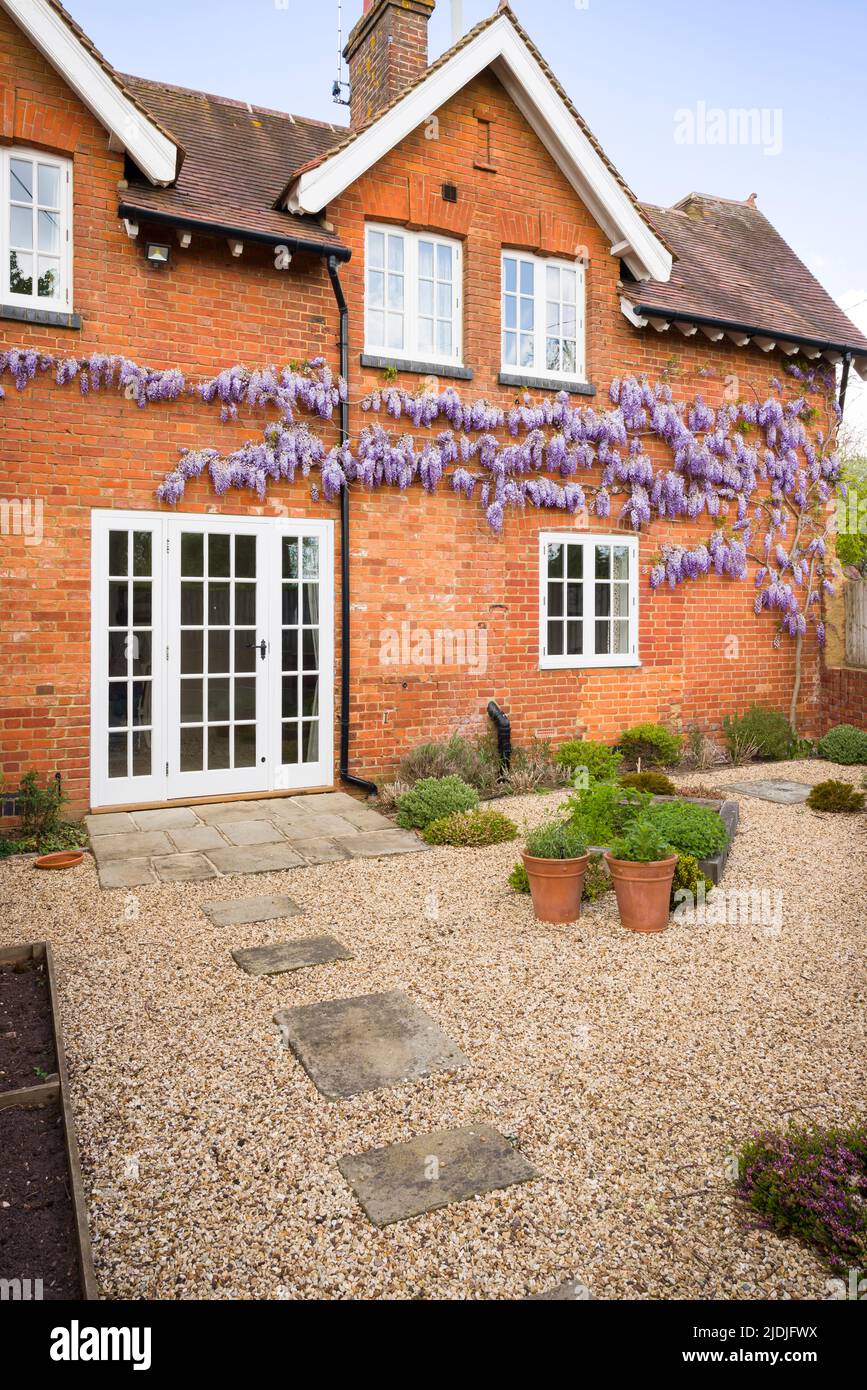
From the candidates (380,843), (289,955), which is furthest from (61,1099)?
(380,843)

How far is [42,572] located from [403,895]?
13.0 ft

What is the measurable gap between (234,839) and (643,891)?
3268mm

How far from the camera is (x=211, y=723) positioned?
7.71 metres

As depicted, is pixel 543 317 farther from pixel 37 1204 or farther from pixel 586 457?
pixel 37 1204

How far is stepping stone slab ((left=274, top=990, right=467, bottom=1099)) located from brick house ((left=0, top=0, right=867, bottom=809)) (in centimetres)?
418

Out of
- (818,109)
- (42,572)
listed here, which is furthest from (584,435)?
(42,572)

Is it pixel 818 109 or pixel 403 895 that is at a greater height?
pixel 818 109

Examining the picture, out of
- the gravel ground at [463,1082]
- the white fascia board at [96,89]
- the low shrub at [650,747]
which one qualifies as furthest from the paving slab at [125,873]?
the white fascia board at [96,89]

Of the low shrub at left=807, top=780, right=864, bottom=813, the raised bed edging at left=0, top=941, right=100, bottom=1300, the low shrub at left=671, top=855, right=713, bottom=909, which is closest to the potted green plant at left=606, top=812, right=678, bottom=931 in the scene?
the low shrub at left=671, top=855, right=713, bottom=909

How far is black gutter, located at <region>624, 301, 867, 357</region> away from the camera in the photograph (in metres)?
9.44

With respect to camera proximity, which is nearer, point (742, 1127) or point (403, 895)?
point (742, 1127)

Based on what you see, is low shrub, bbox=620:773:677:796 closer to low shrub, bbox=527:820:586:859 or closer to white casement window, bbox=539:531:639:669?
white casement window, bbox=539:531:639:669

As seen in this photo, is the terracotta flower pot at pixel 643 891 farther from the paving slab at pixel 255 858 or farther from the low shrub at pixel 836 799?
the low shrub at pixel 836 799
